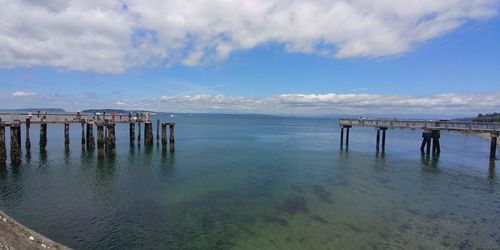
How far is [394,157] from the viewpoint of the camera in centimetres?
4169

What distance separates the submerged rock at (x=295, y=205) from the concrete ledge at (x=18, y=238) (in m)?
12.8

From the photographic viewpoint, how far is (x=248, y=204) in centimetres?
1941

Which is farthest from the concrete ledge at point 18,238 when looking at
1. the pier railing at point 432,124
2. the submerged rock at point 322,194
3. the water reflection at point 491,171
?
the pier railing at point 432,124

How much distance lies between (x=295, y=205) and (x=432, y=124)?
104 ft

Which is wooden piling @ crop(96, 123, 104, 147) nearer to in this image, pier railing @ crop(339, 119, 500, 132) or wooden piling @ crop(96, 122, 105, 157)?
wooden piling @ crop(96, 122, 105, 157)

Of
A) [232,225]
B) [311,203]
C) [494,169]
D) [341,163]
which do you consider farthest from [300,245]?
[494,169]

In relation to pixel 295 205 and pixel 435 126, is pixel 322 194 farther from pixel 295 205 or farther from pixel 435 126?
pixel 435 126

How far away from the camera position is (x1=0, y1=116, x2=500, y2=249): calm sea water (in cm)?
1445

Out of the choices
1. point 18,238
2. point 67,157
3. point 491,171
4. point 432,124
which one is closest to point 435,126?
point 432,124

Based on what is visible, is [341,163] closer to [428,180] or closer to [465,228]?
[428,180]

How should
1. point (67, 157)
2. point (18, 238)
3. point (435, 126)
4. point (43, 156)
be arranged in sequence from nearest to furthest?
point (18, 238) < point (43, 156) < point (67, 157) < point (435, 126)

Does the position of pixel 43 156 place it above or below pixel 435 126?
below

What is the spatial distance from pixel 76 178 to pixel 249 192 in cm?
1453

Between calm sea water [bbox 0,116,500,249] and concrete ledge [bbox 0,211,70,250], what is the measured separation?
16.6ft
